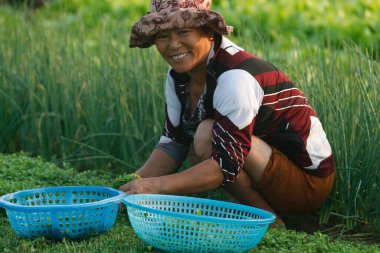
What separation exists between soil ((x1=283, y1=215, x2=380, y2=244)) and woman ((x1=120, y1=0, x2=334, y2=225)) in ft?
0.46

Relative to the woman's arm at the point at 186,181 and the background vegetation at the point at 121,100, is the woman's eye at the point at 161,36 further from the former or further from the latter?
the background vegetation at the point at 121,100

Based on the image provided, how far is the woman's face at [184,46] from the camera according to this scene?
149 inches

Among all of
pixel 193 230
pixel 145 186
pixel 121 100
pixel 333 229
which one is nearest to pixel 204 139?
pixel 145 186

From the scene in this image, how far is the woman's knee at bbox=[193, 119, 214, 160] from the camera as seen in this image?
3.83m

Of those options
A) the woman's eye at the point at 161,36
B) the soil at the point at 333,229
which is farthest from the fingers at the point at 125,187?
the soil at the point at 333,229

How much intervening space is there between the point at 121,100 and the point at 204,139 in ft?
3.51

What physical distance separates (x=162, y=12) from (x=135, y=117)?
4.54ft

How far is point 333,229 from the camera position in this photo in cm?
411

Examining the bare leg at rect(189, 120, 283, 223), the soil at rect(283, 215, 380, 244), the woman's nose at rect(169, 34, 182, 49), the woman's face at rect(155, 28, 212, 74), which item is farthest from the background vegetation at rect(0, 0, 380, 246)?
the woman's nose at rect(169, 34, 182, 49)

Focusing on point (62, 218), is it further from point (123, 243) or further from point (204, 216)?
point (204, 216)

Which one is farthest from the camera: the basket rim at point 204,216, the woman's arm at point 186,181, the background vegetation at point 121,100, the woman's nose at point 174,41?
the background vegetation at point 121,100

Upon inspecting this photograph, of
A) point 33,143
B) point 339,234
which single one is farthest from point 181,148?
point 33,143

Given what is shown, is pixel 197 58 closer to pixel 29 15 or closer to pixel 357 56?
pixel 357 56

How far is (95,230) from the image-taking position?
357cm
